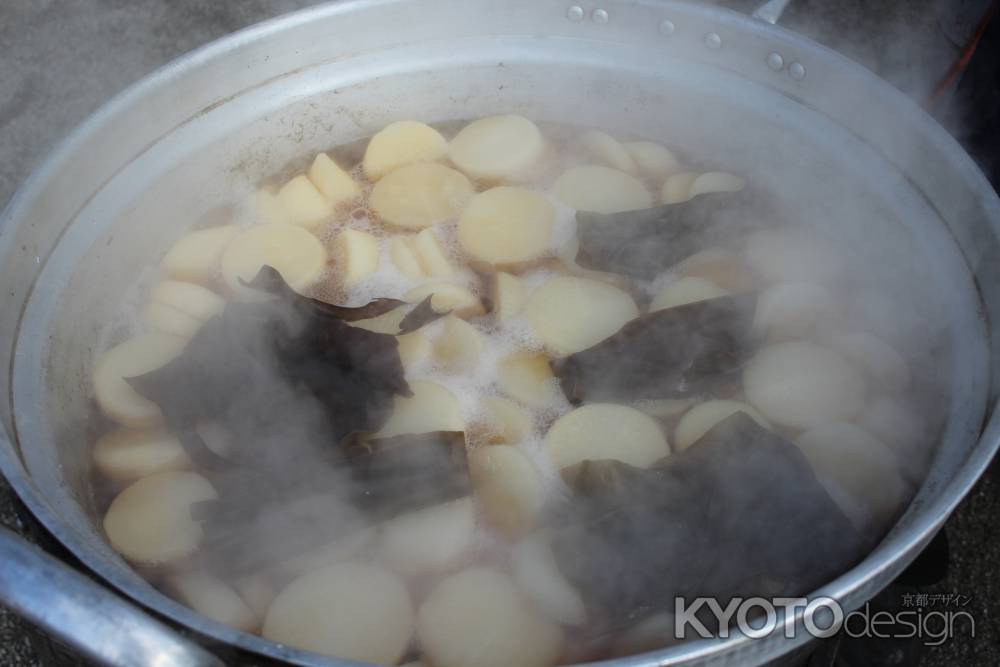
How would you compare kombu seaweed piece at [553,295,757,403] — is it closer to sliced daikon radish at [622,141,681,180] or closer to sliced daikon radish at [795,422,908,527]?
sliced daikon radish at [795,422,908,527]

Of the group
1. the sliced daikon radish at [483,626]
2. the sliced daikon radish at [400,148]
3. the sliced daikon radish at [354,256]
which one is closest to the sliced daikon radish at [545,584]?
the sliced daikon radish at [483,626]

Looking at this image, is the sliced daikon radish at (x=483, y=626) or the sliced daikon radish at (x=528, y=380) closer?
the sliced daikon radish at (x=483, y=626)

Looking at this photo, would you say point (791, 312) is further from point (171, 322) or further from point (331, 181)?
point (171, 322)

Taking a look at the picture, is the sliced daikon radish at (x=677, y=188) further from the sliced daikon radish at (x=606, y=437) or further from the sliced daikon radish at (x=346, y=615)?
the sliced daikon radish at (x=346, y=615)

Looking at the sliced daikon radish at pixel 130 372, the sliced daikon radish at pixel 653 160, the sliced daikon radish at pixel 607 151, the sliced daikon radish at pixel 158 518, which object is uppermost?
the sliced daikon radish at pixel 653 160

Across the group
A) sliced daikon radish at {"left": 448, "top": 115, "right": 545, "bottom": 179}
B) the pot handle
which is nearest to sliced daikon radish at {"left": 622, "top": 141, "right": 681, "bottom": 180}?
sliced daikon radish at {"left": 448, "top": 115, "right": 545, "bottom": 179}
